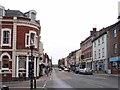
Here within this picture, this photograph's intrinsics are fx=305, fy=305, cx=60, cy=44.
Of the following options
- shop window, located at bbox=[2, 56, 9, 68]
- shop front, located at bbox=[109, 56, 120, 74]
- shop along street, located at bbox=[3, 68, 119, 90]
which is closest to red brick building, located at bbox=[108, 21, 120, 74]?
shop front, located at bbox=[109, 56, 120, 74]

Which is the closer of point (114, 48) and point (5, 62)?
point (5, 62)

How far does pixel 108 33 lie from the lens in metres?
71.1

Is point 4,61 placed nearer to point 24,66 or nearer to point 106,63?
point 24,66

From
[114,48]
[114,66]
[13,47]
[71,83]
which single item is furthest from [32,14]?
[114,66]

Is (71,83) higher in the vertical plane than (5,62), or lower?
lower

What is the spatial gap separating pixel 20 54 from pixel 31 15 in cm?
904

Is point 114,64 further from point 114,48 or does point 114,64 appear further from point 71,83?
point 71,83

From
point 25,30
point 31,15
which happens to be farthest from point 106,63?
point 25,30

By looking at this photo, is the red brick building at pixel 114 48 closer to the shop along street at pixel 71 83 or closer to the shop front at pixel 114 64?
the shop front at pixel 114 64

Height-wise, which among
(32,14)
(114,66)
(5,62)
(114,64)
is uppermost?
(32,14)

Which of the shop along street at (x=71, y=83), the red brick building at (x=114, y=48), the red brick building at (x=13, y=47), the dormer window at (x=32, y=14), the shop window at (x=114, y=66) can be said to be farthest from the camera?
the shop window at (x=114, y=66)

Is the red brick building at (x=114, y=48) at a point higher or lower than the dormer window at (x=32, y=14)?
lower

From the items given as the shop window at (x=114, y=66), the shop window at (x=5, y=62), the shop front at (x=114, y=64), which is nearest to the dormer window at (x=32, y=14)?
the shop window at (x=5, y=62)

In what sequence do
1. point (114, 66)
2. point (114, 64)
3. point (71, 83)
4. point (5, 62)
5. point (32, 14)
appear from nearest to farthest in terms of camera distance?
1. point (71, 83)
2. point (5, 62)
3. point (32, 14)
4. point (114, 64)
5. point (114, 66)
